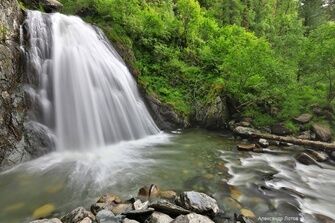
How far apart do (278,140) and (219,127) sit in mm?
2648

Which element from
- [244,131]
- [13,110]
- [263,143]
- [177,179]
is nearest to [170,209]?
[177,179]

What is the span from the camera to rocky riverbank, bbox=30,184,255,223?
15.2ft

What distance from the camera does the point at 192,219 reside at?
14.9 ft

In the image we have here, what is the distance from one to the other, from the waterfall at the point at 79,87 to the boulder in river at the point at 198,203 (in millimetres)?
4319

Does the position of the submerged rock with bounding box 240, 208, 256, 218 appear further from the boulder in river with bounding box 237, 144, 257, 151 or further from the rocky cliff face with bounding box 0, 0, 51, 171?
the rocky cliff face with bounding box 0, 0, 51, 171

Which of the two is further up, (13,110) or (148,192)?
(13,110)

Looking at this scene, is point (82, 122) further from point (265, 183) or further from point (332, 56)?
point (332, 56)

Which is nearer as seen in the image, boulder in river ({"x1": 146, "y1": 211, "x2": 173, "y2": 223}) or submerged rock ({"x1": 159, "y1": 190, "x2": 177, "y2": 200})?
boulder in river ({"x1": 146, "y1": 211, "x2": 173, "y2": 223})

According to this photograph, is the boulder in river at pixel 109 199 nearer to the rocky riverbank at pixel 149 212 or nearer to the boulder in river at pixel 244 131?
the rocky riverbank at pixel 149 212

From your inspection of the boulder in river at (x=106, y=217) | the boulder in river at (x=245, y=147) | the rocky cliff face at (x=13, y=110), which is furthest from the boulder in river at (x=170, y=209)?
the boulder in river at (x=245, y=147)

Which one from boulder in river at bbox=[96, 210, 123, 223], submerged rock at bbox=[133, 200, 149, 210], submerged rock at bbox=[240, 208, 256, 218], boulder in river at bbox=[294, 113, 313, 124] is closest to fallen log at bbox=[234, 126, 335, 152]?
boulder in river at bbox=[294, 113, 313, 124]

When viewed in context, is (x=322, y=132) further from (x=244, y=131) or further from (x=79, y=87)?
(x=79, y=87)

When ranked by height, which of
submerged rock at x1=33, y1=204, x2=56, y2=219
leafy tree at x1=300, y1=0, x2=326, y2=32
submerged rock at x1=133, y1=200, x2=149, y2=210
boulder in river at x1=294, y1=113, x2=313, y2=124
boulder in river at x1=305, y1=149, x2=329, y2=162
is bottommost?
boulder in river at x1=305, y1=149, x2=329, y2=162

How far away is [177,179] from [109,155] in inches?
94.7
